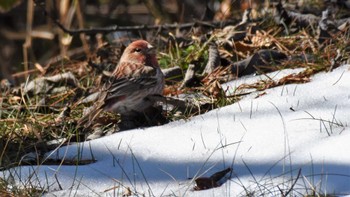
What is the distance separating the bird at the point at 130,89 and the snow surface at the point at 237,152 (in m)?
0.35

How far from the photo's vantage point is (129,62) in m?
5.23

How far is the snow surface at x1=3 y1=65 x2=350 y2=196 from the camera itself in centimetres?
349

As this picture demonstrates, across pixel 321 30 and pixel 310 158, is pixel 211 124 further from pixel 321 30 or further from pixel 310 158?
pixel 321 30

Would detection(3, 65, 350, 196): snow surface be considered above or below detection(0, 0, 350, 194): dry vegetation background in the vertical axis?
below

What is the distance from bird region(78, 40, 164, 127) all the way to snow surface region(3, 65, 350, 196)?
35cm

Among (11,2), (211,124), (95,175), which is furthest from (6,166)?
(11,2)

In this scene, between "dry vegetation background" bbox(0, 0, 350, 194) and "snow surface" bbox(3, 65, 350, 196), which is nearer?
"snow surface" bbox(3, 65, 350, 196)

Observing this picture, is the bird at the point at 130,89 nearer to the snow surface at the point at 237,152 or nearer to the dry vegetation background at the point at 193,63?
the dry vegetation background at the point at 193,63

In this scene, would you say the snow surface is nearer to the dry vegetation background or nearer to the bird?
the dry vegetation background

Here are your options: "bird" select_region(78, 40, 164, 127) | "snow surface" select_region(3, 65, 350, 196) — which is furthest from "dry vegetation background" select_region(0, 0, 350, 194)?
"snow surface" select_region(3, 65, 350, 196)

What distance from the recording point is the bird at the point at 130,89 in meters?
4.76

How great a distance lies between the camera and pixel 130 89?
4.90m

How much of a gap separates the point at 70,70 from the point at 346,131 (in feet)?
9.15

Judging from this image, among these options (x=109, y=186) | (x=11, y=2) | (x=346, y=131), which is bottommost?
(x=109, y=186)
